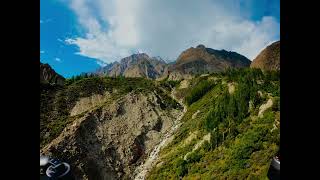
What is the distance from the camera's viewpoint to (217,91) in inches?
1718

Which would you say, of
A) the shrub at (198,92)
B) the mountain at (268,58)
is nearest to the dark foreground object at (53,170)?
the shrub at (198,92)

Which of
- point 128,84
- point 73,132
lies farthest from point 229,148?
point 128,84

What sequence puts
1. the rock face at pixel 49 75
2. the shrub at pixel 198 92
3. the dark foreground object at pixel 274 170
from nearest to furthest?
the dark foreground object at pixel 274 170 < the shrub at pixel 198 92 < the rock face at pixel 49 75

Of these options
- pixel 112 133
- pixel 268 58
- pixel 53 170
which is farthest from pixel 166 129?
pixel 53 170

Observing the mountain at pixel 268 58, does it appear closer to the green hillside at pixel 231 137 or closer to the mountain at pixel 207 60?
the green hillside at pixel 231 137

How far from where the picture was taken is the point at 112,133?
3828 centimetres

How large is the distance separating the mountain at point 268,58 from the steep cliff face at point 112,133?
13513 millimetres

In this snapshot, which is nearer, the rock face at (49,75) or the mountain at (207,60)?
the rock face at (49,75)

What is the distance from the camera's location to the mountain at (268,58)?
51031mm
